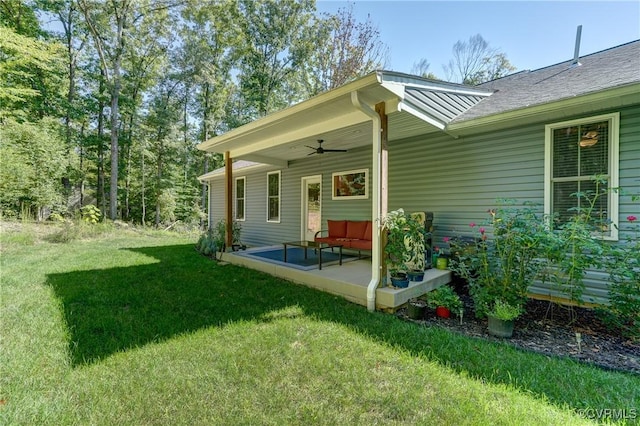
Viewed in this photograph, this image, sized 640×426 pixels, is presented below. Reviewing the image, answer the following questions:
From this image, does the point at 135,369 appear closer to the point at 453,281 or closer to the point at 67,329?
the point at 67,329

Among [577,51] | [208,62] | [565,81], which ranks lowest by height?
[565,81]

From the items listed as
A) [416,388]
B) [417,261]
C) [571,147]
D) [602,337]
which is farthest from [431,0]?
[416,388]

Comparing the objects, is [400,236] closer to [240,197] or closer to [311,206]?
[311,206]

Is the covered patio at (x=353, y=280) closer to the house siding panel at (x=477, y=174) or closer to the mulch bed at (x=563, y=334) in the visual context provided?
the mulch bed at (x=563, y=334)

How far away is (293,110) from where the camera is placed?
13.8 ft

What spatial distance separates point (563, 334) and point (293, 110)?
430 cm

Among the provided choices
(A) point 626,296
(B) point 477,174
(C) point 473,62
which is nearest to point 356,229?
(B) point 477,174

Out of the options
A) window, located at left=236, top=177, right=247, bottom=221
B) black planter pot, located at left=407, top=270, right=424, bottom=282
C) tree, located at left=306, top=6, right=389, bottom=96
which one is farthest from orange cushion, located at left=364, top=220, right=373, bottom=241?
tree, located at left=306, top=6, right=389, bottom=96

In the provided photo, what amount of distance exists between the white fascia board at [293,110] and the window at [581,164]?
2825 mm

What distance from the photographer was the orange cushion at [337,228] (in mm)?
6688

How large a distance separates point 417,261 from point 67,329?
4402 millimetres

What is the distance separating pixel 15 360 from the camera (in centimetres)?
243

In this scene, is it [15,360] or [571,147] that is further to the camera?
[571,147]

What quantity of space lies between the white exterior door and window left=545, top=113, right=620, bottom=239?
16.2 feet
